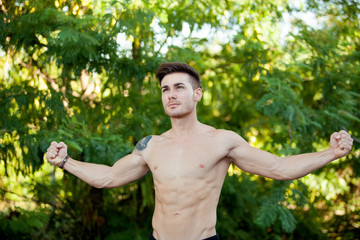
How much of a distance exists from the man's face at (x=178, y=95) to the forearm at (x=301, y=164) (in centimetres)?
71

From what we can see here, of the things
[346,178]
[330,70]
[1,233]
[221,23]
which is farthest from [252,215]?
[1,233]

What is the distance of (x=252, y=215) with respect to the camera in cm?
678

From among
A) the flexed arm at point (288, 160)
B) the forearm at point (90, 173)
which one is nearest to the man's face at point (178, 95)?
the flexed arm at point (288, 160)

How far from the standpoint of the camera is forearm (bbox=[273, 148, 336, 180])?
2430 mm

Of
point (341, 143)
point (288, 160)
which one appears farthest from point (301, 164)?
point (341, 143)

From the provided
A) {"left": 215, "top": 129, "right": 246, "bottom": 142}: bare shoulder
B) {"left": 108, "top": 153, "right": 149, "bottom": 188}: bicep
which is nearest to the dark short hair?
{"left": 215, "top": 129, "right": 246, "bottom": 142}: bare shoulder

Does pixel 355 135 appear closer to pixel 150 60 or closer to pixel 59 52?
pixel 150 60

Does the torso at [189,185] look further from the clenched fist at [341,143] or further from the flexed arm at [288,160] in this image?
the clenched fist at [341,143]

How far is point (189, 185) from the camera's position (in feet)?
8.65

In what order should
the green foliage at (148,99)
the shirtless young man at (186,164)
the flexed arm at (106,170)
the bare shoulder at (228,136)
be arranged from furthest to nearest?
the green foliage at (148,99) → the flexed arm at (106,170) → the bare shoulder at (228,136) → the shirtless young man at (186,164)

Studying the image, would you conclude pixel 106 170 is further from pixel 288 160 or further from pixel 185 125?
pixel 288 160

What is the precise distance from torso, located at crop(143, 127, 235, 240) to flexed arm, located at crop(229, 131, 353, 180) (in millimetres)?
106

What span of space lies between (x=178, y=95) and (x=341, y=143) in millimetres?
1063

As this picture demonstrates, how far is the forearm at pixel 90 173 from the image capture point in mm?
2848
